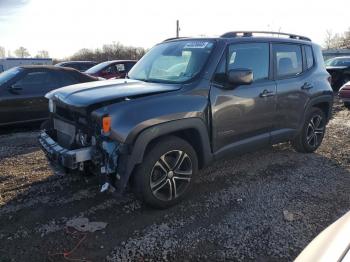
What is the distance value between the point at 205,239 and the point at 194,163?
973 mm

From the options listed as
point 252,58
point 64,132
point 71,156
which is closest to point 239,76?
point 252,58

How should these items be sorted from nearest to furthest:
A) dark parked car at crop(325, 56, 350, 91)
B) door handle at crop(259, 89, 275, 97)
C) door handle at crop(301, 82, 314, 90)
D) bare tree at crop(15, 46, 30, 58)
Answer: door handle at crop(259, 89, 275, 97), door handle at crop(301, 82, 314, 90), dark parked car at crop(325, 56, 350, 91), bare tree at crop(15, 46, 30, 58)

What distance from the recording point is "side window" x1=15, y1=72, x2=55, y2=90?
7.89 meters

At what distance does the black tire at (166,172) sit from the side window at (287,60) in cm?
202

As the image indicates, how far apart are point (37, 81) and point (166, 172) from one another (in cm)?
501

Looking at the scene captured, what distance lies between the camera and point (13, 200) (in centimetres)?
453

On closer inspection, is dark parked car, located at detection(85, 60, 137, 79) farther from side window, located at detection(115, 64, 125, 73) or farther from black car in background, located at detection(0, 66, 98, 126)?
black car in background, located at detection(0, 66, 98, 126)

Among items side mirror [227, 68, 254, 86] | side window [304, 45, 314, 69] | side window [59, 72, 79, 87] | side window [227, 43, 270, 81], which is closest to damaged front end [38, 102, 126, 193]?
side mirror [227, 68, 254, 86]

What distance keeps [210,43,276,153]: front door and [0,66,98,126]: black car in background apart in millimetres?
4691

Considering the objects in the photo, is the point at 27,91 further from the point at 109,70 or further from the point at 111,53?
the point at 111,53

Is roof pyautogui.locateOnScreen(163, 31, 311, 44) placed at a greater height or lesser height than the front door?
greater

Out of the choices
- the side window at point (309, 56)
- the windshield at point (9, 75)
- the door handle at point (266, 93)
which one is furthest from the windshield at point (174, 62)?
the windshield at point (9, 75)

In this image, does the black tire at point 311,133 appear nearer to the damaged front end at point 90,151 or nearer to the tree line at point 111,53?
the damaged front end at point 90,151

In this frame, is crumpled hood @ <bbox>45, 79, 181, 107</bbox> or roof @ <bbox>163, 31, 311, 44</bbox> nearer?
crumpled hood @ <bbox>45, 79, 181, 107</bbox>
